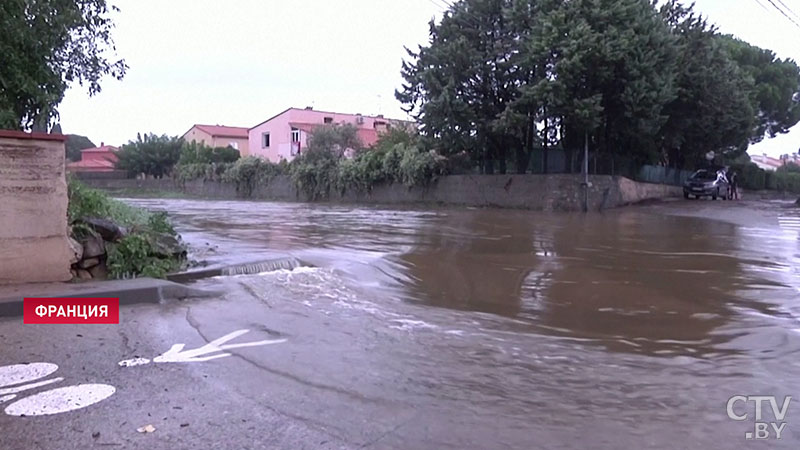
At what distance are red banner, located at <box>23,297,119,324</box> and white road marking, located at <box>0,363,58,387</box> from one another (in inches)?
60.1

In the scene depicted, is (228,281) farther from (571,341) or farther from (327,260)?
(571,341)

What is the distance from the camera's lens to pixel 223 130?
2918 inches

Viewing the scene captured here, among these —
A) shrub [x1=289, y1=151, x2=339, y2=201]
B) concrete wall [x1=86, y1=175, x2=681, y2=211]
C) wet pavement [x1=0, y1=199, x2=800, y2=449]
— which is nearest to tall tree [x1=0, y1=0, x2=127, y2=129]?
wet pavement [x1=0, y1=199, x2=800, y2=449]

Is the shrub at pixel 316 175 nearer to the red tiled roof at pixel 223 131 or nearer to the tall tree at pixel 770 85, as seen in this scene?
the tall tree at pixel 770 85

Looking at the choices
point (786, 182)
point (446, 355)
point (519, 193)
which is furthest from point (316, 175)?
point (786, 182)

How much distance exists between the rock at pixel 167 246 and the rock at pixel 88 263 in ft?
2.62

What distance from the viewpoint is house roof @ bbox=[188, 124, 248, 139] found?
7238cm

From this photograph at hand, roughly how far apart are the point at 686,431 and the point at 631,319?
11.6 feet

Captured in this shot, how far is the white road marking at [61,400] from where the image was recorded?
4.07 metres

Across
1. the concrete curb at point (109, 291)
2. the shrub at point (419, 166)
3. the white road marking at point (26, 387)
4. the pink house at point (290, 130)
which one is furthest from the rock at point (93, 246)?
the pink house at point (290, 130)

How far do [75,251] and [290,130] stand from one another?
2100 inches

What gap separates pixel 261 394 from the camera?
4.52 meters

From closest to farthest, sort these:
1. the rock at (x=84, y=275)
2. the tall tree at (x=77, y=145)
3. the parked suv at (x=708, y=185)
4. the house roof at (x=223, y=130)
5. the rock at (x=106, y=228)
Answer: the rock at (x=84, y=275) → the rock at (x=106, y=228) → the parked suv at (x=708, y=185) → the house roof at (x=223, y=130) → the tall tree at (x=77, y=145)

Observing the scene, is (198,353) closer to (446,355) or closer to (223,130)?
(446,355)
